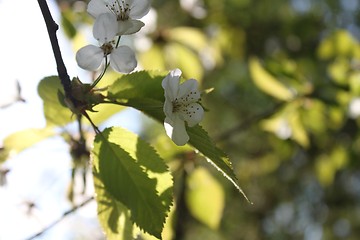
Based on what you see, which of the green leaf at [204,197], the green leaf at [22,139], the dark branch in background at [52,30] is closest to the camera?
the dark branch in background at [52,30]

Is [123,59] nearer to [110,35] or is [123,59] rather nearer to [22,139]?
[110,35]

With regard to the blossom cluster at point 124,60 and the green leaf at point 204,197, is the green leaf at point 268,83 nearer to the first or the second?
the green leaf at point 204,197

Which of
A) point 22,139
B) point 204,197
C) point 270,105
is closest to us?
point 22,139

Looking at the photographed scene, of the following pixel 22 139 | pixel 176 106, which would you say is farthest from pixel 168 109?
pixel 22 139

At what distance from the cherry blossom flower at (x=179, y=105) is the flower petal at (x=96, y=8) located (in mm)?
84

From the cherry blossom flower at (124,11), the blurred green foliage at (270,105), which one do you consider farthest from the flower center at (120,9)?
the blurred green foliage at (270,105)

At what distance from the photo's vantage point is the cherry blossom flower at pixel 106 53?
0.54 meters

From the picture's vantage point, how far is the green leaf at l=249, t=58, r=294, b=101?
119cm

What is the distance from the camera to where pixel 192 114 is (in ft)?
1.80

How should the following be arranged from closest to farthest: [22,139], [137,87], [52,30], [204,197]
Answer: [52,30] < [137,87] < [22,139] < [204,197]

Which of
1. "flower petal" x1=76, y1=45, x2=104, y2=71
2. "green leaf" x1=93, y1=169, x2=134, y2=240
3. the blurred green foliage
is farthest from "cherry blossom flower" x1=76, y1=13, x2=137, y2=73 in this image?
the blurred green foliage

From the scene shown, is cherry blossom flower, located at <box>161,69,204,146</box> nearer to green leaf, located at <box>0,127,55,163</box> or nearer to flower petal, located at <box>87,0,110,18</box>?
flower petal, located at <box>87,0,110,18</box>

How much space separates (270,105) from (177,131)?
0.92 meters

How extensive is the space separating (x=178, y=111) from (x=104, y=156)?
0.08 m
